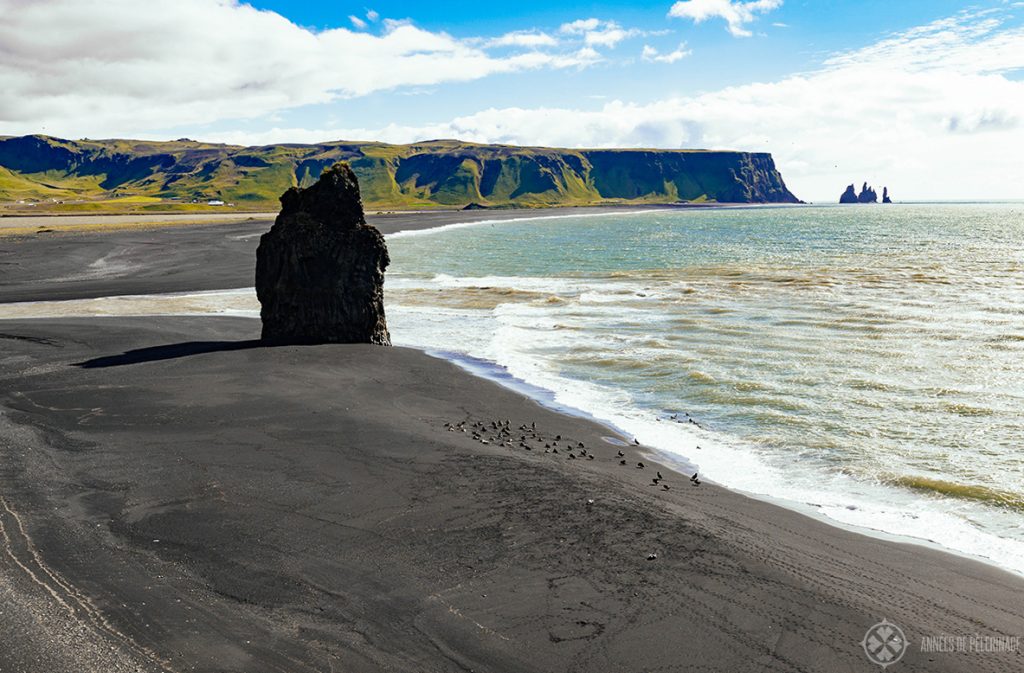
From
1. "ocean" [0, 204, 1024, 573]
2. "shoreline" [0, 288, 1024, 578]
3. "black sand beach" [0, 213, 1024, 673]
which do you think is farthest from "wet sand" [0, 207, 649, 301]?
"black sand beach" [0, 213, 1024, 673]

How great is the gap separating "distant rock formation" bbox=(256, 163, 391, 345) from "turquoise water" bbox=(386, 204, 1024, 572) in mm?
3609

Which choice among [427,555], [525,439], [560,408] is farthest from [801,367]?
[427,555]

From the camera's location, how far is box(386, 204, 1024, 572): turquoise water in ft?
49.1

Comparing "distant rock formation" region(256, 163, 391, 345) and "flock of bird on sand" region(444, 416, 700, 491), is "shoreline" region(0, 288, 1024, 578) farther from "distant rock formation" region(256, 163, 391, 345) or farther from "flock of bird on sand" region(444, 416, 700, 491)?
"distant rock formation" region(256, 163, 391, 345)

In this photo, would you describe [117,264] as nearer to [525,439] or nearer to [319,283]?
[319,283]

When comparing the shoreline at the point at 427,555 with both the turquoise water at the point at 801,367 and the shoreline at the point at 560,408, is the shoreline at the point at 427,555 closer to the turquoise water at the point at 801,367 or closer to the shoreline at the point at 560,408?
the shoreline at the point at 560,408

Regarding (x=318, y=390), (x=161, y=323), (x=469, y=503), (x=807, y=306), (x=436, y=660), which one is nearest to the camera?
(x=436, y=660)

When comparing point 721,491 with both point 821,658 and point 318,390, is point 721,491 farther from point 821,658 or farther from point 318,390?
point 318,390

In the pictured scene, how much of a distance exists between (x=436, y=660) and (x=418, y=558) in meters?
2.56

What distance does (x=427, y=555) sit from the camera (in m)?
10.9

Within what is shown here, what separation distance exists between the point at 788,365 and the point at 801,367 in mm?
496

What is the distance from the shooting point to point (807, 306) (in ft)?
133

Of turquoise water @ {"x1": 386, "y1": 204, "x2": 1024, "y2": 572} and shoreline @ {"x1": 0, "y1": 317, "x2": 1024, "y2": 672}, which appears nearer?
shoreline @ {"x1": 0, "y1": 317, "x2": 1024, "y2": 672}

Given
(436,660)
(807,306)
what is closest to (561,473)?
(436,660)
